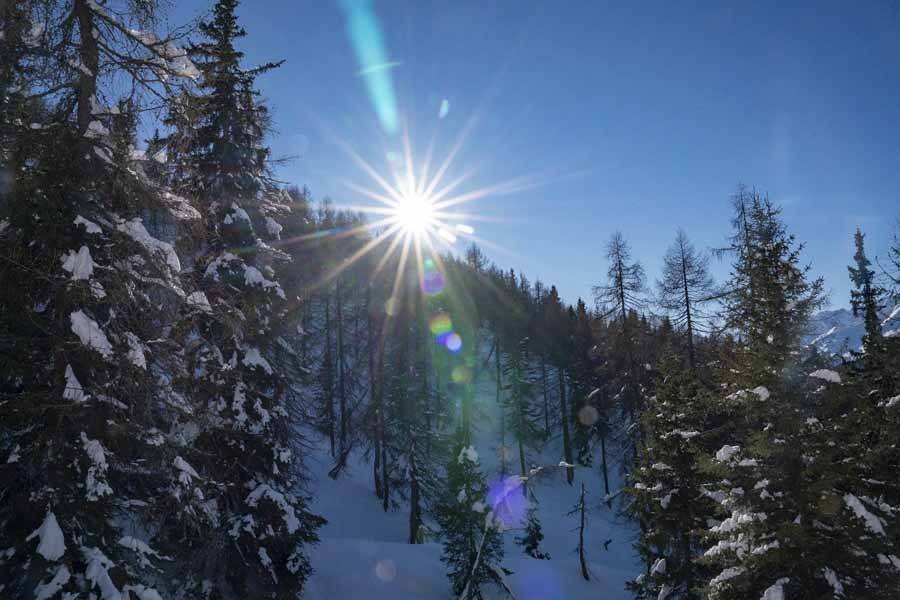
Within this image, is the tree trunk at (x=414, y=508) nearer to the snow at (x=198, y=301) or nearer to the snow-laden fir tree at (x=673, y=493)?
the snow-laden fir tree at (x=673, y=493)

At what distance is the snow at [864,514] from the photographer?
8445 mm

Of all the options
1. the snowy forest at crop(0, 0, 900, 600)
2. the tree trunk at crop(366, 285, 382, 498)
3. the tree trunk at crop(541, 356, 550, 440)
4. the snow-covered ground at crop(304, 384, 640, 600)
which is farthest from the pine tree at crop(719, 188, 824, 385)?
the tree trunk at crop(541, 356, 550, 440)

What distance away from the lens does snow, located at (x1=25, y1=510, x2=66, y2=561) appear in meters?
5.71

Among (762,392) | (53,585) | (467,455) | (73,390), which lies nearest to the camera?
(53,585)

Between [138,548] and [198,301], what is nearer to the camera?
[138,548]

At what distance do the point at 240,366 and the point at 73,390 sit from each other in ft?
23.4

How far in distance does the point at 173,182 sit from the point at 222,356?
553 centimetres

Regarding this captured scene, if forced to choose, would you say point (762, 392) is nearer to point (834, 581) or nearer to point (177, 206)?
point (834, 581)

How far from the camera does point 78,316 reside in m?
6.27

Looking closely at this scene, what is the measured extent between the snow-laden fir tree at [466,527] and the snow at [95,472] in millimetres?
14949

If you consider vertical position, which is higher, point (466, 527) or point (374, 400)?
point (374, 400)

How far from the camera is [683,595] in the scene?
1538cm

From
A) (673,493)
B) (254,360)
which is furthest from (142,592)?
(673,493)

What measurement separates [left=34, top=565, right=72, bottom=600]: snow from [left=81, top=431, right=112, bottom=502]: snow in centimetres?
77
